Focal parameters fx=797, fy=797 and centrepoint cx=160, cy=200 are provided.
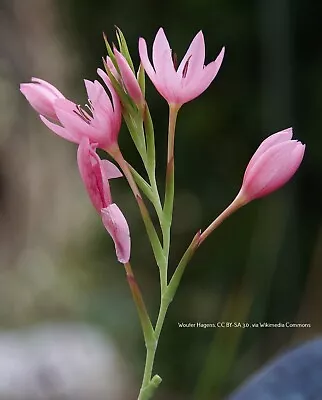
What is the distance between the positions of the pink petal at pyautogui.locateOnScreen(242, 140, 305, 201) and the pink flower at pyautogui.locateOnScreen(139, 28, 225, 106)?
43 mm

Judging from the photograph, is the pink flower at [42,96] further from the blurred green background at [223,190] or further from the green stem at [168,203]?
the blurred green background at [223,190]

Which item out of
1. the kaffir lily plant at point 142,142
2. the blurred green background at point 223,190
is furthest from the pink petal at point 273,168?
the blurred green background at point 223,190

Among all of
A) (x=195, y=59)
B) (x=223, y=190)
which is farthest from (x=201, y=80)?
(x=223, y=190)

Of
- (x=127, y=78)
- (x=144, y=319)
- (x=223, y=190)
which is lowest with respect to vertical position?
(x=223, y=190)

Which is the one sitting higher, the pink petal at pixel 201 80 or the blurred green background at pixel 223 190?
the pink petal at pixel 201 80

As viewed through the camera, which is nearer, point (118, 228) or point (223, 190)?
point (118, 228)

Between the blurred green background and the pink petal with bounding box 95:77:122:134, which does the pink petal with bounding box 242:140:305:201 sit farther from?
the blurred green background

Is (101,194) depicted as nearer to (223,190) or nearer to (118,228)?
(118,228)

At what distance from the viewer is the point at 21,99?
241cm

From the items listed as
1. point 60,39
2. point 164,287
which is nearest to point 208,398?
point 164,287

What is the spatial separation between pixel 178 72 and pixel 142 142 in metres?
0.04

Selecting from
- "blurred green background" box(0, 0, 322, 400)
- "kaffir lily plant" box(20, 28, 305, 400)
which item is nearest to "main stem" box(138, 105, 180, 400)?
"kaffir lily plant" box(20, 28, 305, 400)

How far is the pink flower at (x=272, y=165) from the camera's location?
0.34 m

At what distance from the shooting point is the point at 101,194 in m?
0.34
